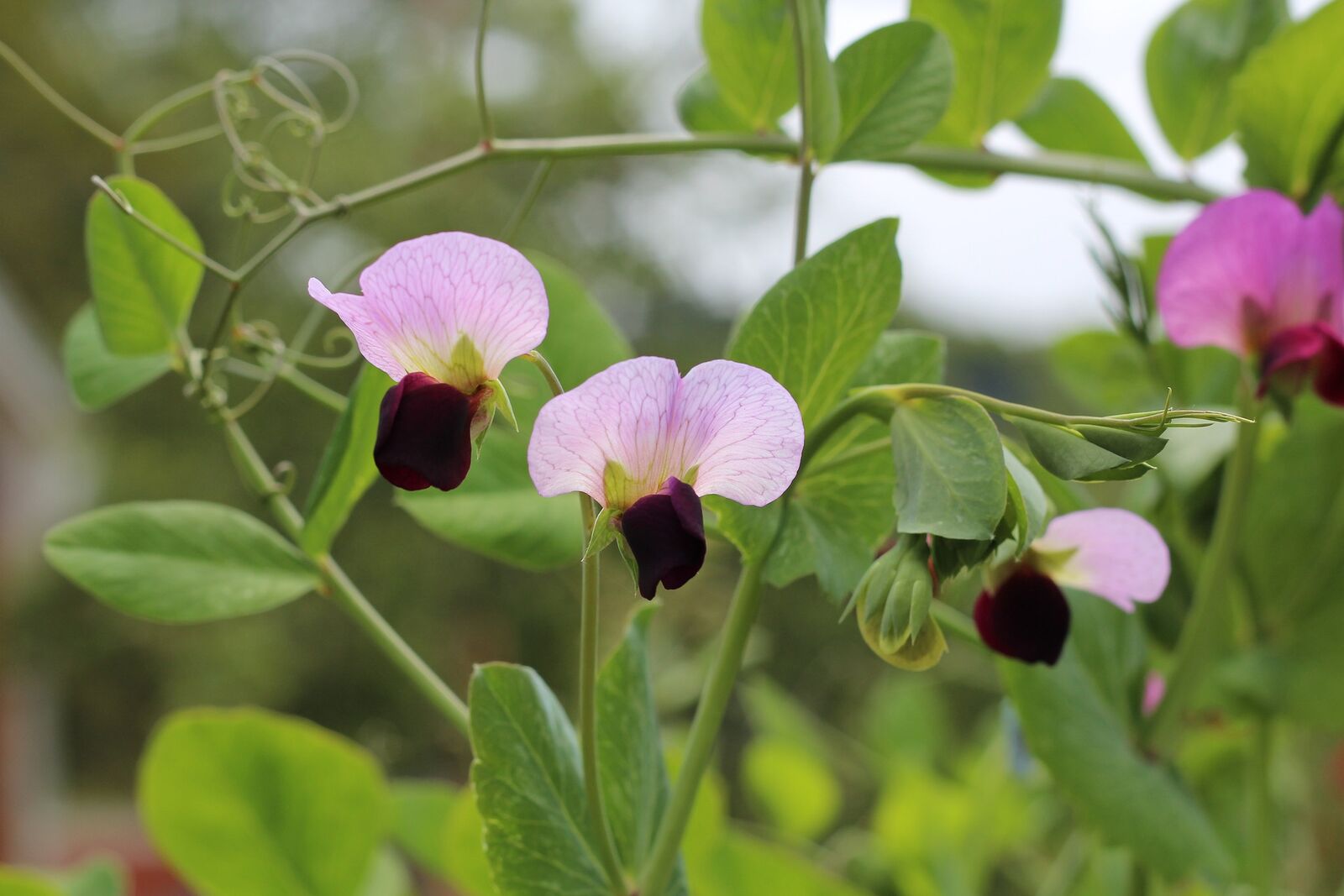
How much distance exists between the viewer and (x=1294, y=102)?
0.40m

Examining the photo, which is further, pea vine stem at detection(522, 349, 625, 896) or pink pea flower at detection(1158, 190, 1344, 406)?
pink pea flower at detection(1158, 190, 1344, 406)

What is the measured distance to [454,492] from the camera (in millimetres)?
357

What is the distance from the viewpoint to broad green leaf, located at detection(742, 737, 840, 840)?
0.71 metres

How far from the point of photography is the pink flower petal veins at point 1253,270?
0.35 meters

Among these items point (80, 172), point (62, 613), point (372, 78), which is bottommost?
point (62, 613)

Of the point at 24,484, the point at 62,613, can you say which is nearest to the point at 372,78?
the point at 24,484

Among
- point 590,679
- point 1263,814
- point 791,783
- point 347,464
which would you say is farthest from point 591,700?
point 791,783

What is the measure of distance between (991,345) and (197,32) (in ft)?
20.0

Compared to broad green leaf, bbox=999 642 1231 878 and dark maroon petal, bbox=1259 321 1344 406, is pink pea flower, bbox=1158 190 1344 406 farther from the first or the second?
broad green leaf, bbox=999 642 1231 878

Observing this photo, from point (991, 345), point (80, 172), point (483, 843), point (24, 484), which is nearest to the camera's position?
point (483, 843)

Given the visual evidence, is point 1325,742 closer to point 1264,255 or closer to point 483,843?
point 1264,255

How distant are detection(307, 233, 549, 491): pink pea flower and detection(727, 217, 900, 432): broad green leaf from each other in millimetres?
69

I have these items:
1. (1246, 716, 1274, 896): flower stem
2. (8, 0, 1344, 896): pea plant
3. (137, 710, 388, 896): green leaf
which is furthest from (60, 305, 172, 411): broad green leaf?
(1246, 716, 1274, 896): flower stem

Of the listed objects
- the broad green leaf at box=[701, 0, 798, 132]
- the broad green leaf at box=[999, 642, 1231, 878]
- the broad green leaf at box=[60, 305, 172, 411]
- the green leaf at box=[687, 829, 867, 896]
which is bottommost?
the green leaf at box=[687, 829, 867, 896]
